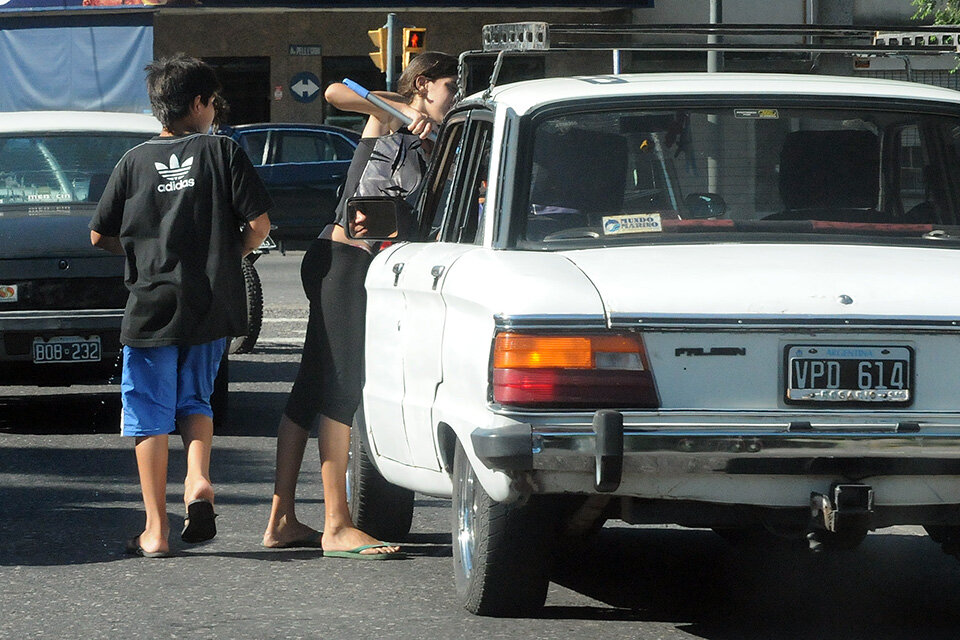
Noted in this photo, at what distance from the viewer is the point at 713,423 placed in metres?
4.62

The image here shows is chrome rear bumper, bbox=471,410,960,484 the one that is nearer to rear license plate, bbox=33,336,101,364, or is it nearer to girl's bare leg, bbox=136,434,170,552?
girl's bare leg, bbox=136,434,170,552

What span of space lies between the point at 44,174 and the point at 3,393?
1823 millimetres

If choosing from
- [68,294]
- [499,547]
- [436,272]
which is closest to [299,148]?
[68,294]

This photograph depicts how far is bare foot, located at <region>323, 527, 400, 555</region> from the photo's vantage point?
6.44 m

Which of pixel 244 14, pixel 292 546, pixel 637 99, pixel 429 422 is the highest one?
pixel 244 14

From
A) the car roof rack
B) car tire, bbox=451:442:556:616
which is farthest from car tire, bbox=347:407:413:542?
the car roof rack

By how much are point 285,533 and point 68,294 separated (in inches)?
143

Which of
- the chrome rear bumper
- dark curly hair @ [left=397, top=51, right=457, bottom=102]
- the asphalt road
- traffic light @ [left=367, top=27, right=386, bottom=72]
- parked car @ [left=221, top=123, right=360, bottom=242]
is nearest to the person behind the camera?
the chrome rear bumper

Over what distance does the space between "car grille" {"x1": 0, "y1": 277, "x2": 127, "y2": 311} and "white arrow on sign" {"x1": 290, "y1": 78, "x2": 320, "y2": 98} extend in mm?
24011

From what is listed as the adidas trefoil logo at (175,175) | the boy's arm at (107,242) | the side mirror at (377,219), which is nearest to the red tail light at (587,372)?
the side mirror at (377,219)

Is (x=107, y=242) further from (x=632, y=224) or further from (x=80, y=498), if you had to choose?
(x=632, y=224)

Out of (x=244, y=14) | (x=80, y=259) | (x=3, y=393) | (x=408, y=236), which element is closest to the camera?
(x=408, y=236)

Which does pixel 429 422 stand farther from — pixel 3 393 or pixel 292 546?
pixel 3 393

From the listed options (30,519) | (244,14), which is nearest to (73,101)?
(244,14)
